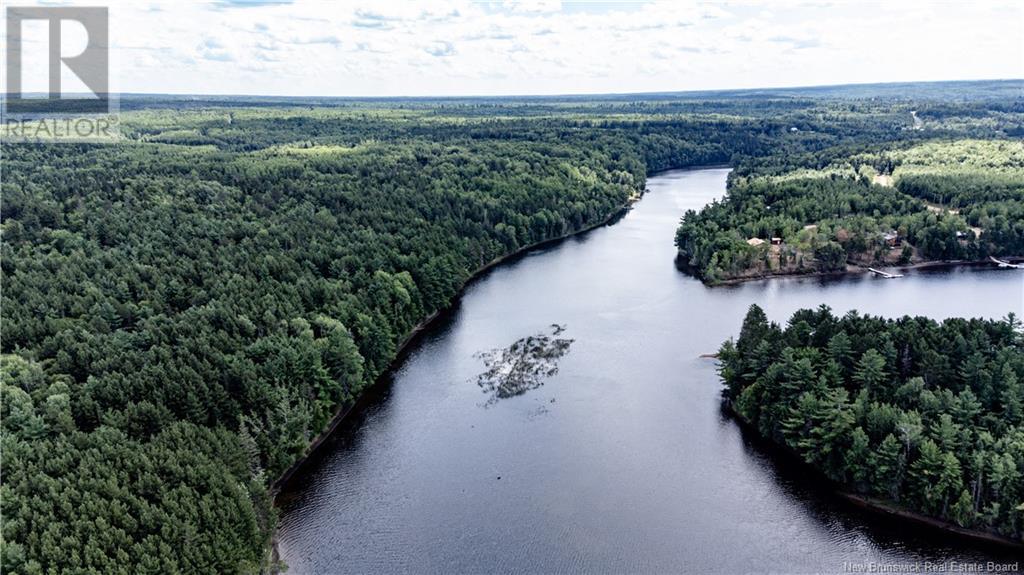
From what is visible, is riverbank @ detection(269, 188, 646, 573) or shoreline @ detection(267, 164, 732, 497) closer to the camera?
riverbank @ detection(269, 188, 646, 573)

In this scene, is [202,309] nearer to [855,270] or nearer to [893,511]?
[893,511]

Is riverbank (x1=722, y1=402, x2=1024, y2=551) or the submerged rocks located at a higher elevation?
the submerged rocks

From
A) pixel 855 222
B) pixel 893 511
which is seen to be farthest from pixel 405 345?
pixel 855 222

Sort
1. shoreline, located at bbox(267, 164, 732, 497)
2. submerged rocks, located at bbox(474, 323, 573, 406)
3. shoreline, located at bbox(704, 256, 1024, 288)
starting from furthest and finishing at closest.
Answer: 1. shoreline, located at bbox(704, 256, 1024, 288)
2. submerged rocks, located at bbox(474, 323, 573, 406)
3. shoreline, located at bbox(267, 164, 732, 497)

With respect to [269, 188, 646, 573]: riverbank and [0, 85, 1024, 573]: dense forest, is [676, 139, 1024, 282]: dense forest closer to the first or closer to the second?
[0, 85, 1024, 573]: dense forest

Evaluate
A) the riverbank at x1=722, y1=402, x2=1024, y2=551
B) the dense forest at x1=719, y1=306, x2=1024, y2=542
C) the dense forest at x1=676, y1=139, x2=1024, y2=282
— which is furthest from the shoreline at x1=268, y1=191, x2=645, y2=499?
the riverbank at x1=722, y1=402, x2=1024, y2=551

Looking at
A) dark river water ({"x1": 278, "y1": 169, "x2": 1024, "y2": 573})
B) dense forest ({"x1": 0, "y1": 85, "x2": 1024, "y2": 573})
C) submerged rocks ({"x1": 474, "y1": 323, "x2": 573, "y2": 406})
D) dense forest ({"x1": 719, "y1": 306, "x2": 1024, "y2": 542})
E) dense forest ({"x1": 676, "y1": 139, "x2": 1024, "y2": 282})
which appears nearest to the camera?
dense forest ({"x1": 0, "y1": 85, "x2": 1024, "y2": 573})

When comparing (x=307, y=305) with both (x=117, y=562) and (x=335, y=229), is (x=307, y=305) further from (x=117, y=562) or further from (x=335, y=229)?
(x=117, y=562)

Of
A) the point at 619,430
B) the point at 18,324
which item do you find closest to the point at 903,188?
the point at 619,430
